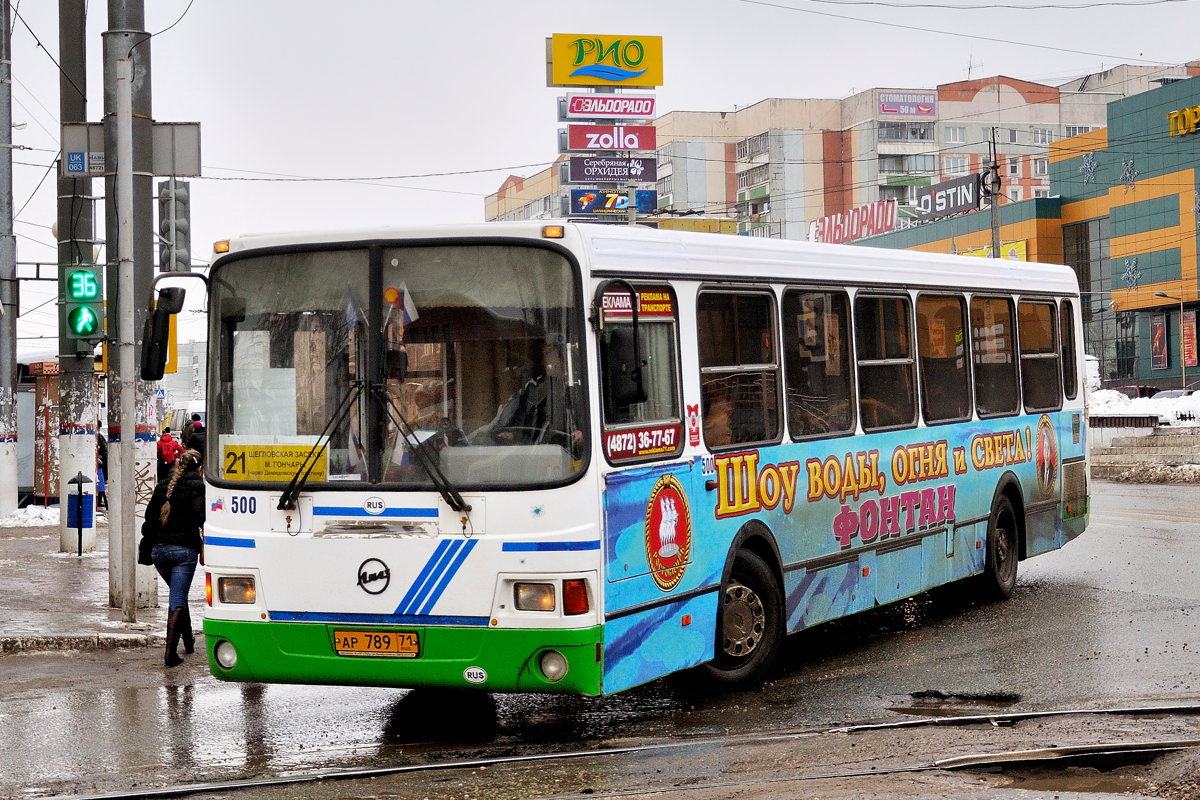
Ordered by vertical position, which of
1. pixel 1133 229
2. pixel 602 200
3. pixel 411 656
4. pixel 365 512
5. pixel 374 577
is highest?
pixel 602 200

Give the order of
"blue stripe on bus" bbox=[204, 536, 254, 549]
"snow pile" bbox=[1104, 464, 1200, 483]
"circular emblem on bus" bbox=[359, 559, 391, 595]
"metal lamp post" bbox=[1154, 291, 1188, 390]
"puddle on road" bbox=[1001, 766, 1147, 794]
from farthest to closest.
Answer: "metal lamp post" bbox=[1154, 291, 1188, 390], "snow pile" bbox=[1104, 464, 1200, 483], "blue stripe on bus" bbox=[204, 536, 254, 549], "circular emblem on bus" bbox=[359, 559, 391, 595], "puddle on road" bbox=[1001, 766, 1147, 794]

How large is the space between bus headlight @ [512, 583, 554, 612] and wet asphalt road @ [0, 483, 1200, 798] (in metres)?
A: 0.72

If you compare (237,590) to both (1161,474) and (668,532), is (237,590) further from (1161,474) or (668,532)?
(1161,474)

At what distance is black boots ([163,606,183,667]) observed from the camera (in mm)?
11477

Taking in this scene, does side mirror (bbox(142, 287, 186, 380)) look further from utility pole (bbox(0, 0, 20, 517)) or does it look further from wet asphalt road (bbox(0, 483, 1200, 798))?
utility pole (bbox(0, 0, 20, 517))

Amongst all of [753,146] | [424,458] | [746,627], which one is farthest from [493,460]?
[753,146]

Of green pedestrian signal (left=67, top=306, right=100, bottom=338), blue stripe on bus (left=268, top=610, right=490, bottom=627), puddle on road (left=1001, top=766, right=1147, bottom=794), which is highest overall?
green pedestrian signal (left=67, top=306, right=100, bottom=338)

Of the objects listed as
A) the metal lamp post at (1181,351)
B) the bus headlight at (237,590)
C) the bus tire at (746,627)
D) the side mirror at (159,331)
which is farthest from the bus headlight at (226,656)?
the metal lamp post at (1181,351)

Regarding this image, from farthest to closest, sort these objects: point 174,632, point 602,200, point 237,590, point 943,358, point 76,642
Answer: point 602,200 → point 76,642 → point 943,358 → point 174,632 → point 237,590

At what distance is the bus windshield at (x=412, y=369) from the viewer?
7.89 metres

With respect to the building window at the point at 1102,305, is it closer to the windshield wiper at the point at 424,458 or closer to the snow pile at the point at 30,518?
the snow pile at the point at 30,518

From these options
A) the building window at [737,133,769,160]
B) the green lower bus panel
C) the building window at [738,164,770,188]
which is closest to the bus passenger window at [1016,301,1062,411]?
the green lower bus panel

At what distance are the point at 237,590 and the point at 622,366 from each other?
91.6 inches

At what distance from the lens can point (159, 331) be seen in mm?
9078
